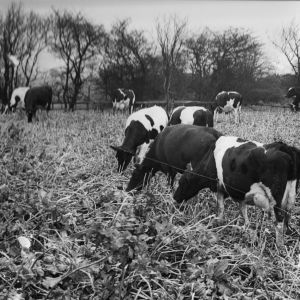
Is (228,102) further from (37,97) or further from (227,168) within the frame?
(227,168)

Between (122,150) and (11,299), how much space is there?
14.1 feet

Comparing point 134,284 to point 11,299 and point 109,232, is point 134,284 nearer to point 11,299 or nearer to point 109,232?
point 109,232

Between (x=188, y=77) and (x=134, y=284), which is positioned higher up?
(x=188, y=77)

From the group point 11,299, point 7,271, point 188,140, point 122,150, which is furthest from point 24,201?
point 122,150

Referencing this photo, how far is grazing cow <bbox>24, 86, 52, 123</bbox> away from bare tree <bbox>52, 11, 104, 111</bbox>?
168 inches

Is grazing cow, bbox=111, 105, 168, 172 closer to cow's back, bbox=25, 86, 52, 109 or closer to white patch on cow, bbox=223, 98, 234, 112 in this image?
white patch on cow, bbox=223, 98, 234, 112

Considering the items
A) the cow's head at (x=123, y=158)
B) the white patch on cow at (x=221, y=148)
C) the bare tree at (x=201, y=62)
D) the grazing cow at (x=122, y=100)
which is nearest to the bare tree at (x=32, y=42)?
the grazing cow at (x=122, y=100)

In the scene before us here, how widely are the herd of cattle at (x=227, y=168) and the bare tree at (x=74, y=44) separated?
14.4 metres

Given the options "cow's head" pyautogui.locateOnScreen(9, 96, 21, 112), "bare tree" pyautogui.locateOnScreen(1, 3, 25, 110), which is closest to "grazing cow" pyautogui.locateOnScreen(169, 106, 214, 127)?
"bare tree" pyautogui.locateOnScreen(1, 3, 25, 110)

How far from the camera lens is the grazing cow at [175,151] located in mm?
5086

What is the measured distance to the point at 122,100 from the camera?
63.7ft

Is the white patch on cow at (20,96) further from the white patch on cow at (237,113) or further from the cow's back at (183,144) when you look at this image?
the cow's back at (183,144)

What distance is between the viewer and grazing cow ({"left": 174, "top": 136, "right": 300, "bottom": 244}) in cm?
382

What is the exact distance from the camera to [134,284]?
2.95 metres
